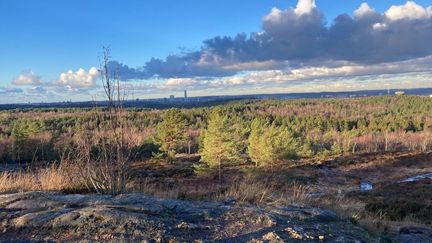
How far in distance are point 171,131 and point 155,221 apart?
48151 millimetres

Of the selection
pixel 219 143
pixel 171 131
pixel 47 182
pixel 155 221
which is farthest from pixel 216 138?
pixel 155 221

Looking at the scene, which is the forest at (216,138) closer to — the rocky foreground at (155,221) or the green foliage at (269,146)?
the green foliage at (269,146)

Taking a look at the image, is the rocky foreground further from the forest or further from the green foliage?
the green foliage

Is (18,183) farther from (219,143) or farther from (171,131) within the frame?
(171,131)

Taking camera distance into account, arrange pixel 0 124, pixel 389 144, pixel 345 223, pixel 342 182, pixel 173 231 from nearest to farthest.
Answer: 1. pixel 173 231
2. pixel 345 223
3. pixel 342 182
4. pixel 389 144
5. pixel 0 124

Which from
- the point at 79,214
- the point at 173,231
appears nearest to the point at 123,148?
the point at 79,214

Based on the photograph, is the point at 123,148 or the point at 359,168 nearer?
the point at 123,148

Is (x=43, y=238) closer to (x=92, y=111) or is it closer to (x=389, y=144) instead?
(x=92, y=111)

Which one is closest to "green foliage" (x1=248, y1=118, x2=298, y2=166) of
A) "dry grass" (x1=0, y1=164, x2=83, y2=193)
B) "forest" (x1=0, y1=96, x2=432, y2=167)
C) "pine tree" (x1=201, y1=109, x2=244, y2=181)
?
"forest" (x1=0, y1=96, x2=432, y2=167)

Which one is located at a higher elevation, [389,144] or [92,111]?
[92,111]

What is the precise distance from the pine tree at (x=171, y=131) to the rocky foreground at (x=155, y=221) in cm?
4601

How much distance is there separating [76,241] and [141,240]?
0.62 metres

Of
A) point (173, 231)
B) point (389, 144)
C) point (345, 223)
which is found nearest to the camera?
point (173, 231)

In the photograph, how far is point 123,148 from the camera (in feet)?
22.5
